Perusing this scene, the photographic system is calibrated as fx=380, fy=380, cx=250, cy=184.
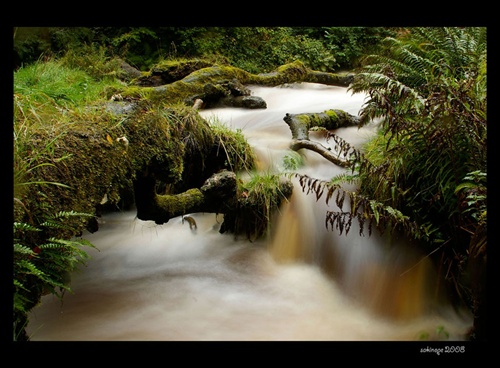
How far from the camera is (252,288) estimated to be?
111 inches

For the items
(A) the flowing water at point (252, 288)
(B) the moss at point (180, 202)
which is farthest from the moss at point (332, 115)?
(B) the moss at point (180, 202)

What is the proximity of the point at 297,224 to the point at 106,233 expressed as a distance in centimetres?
172

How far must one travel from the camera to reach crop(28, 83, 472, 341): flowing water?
7.63 ft

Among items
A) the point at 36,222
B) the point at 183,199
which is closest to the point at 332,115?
the point at 183,199

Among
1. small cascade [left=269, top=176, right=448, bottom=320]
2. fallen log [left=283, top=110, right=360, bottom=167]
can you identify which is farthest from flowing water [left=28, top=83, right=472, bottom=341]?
fallen log [left=283, top=110, right=360, bottom=167]

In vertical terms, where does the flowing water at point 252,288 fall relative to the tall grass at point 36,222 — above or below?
below

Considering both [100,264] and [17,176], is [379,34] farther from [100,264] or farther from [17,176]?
[17,176]

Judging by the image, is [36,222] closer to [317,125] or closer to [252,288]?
[252,288]

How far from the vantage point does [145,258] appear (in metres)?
3.15

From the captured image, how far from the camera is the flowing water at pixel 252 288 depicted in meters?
2.33

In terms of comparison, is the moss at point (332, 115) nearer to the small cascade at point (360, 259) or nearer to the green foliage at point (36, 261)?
the small cascade at point (360, 259)

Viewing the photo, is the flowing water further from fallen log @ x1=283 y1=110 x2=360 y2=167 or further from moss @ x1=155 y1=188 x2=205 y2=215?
moss @ x1=155 y1=188 x2=205 y2=215
